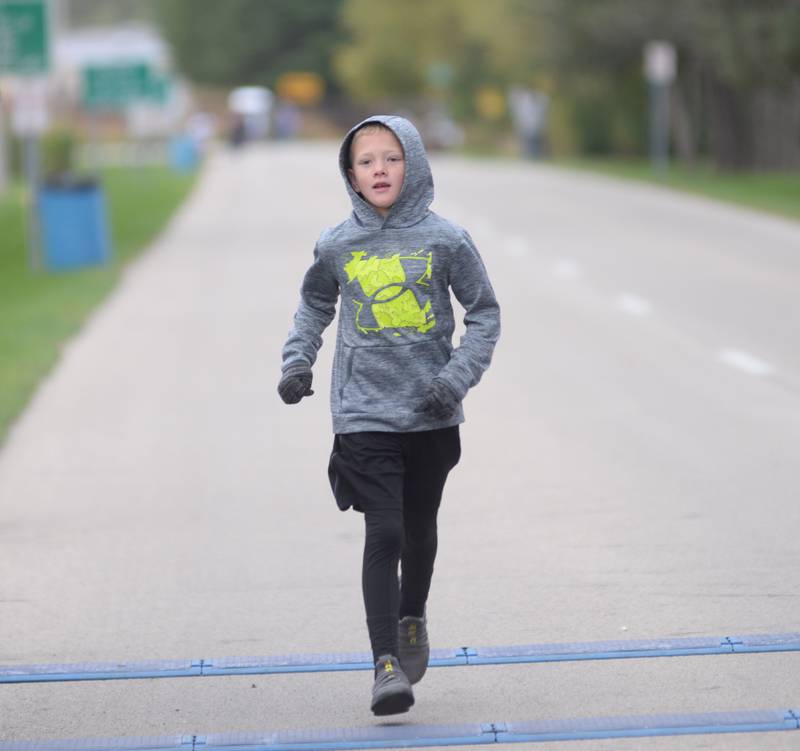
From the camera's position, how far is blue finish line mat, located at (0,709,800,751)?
16.2 feet

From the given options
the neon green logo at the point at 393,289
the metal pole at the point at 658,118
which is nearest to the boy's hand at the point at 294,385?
the neon green logo at the point at 393,289

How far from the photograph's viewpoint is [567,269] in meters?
21.3

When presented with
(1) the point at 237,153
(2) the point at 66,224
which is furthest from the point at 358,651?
(1) the point at 237,153

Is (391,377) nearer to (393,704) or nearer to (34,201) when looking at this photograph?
(393,704)

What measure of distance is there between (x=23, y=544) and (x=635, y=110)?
5293 cm

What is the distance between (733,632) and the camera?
6055 millimetres

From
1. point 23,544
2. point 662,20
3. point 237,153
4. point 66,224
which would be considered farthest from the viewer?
point 237,153

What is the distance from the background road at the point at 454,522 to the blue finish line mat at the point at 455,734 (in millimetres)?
79

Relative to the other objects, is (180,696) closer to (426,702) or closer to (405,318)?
(426,702)

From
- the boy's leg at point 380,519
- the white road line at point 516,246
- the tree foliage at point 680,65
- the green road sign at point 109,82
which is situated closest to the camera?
the boy's leg at point 380,519

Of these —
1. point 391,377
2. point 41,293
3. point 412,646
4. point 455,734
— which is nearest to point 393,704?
point 455,734

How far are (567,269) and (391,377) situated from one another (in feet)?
53.3

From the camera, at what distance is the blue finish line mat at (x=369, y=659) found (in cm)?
567

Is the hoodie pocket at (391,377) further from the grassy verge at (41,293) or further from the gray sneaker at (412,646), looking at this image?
the grassy verge at (41,293)
